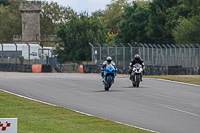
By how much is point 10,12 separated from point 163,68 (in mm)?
101926

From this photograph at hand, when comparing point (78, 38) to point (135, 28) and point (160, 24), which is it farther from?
point (160, 24)

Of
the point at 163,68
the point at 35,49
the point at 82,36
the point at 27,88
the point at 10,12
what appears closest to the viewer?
the point at 27,88

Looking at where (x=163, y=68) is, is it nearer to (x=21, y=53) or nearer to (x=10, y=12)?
(x=21, y=53)

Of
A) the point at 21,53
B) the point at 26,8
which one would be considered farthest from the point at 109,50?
the point at 26,8

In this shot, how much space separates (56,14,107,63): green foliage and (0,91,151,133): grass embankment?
58.6 metres

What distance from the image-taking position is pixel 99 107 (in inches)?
715

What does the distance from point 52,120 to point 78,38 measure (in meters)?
64.0

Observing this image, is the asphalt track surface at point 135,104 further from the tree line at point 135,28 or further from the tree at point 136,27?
the tree at point 136,27

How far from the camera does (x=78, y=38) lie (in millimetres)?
77938

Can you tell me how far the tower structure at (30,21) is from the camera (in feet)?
375

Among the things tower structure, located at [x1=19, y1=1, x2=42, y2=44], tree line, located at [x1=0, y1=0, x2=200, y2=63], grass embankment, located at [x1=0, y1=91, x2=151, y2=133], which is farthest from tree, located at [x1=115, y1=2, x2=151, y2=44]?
grass embankment, located at [x1=0, y1=91, x2=151, y2=133]

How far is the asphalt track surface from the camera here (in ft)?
47.5

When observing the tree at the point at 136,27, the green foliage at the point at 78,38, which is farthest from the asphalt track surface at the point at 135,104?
the tree at the point at 136,27

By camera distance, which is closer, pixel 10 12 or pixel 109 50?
pixel 109 50
